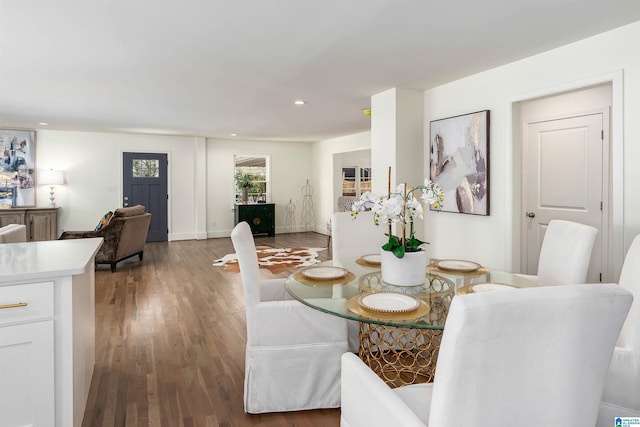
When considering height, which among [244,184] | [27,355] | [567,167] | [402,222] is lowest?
[27,355]

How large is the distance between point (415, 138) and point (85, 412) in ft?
12.5

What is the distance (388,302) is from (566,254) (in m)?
1.27

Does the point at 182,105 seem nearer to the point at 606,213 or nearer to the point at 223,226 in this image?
the point at 223,226

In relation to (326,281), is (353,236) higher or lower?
higher

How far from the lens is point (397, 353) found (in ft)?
7.96

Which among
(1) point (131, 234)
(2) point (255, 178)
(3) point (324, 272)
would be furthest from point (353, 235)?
(2) point (255, 178)

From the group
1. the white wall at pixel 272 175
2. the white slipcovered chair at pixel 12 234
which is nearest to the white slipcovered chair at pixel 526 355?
the white slipcovered chair at pixel 12 234

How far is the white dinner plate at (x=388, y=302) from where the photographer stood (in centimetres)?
160

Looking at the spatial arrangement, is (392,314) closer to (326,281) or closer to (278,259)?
(326,281)

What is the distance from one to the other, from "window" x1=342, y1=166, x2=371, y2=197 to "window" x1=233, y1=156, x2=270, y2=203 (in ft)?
6.26

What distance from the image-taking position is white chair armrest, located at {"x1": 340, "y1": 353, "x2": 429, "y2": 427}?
1000mm

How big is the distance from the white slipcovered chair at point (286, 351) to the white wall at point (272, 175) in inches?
268

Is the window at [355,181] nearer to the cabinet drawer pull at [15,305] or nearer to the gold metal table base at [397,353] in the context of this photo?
the gold metal table base at [397,353]

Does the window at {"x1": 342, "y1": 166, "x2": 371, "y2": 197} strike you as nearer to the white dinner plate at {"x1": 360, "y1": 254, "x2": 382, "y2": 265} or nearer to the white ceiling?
the white ceiling
